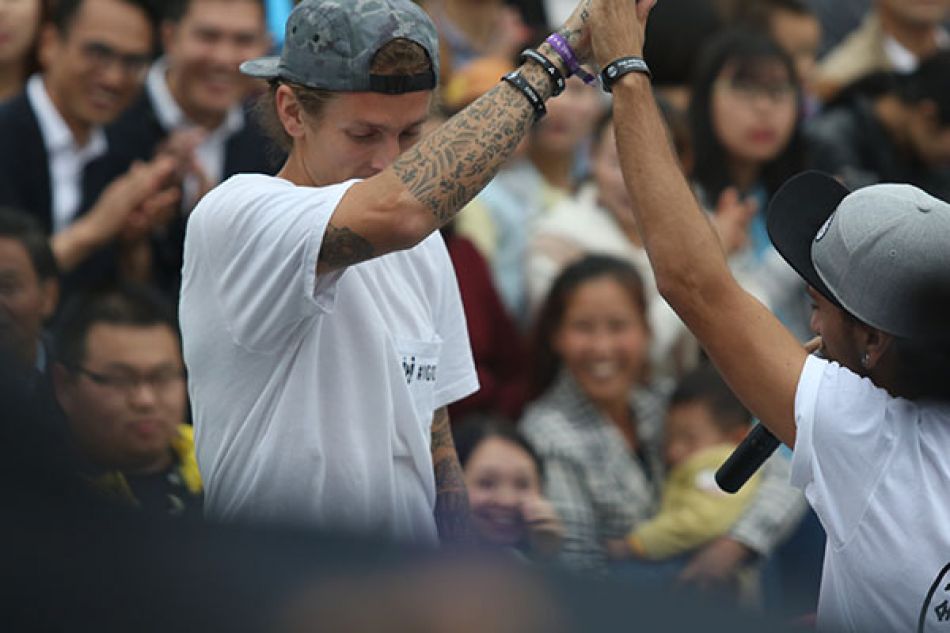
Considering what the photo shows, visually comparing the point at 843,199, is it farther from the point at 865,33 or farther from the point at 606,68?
the point at 865,33

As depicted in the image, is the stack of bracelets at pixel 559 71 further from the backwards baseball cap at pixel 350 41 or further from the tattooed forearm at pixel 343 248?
the tattooed forearm at pixel 343 248

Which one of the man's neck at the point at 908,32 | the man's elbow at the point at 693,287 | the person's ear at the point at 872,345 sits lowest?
the person's ear at the point at 872,345

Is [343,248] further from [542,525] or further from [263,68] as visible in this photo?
[542,525]

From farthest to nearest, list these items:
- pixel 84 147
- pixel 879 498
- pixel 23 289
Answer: pixel 84 147 < pixel 23 289 < pixel 879 498

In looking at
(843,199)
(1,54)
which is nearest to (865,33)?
(1,54)

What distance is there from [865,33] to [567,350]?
2.81m

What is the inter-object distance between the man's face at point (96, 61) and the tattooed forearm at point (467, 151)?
319 cm

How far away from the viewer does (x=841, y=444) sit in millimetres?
3129

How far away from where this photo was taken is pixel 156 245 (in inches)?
239

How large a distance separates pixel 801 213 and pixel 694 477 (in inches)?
97.5

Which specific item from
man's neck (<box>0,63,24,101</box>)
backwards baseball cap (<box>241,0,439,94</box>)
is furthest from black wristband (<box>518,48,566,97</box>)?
man's neck (<box>0,63,24,101</box>)

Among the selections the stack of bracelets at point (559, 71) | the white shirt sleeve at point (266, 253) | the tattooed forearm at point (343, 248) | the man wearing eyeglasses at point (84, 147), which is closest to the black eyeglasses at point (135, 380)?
the man wearing eyeglasses at point (84, 147)

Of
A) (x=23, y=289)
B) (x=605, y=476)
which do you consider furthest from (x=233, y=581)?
(x=605, y=476)

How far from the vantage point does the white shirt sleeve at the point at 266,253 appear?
3.20 metres
